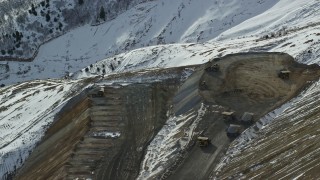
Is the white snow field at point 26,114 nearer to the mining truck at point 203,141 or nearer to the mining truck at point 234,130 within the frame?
the mining truck at point 203,141

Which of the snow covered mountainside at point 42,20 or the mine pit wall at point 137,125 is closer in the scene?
the mine pit wall at point 137,125

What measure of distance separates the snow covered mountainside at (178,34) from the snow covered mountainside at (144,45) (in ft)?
0.50

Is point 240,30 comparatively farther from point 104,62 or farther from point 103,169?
point 103,169

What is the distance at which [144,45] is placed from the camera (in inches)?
3157

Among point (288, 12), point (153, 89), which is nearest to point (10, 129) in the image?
point (153, 89)

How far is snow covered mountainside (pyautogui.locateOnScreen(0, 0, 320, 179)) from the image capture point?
48562 mm

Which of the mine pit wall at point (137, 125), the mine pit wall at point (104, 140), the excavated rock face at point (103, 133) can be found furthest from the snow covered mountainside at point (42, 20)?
the mine pit wall at point (137, 125)

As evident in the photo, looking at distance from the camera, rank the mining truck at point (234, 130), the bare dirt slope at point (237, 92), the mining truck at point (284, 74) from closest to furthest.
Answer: the bare dirt slope at point (237, 92), the mining truck at point (234, 130), the mining truck at point (284, 74)

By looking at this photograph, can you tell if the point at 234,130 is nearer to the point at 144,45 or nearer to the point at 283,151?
the point at 283,151

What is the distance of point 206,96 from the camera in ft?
138

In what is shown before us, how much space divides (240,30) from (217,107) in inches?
1253

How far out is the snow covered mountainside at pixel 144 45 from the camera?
1912 inches

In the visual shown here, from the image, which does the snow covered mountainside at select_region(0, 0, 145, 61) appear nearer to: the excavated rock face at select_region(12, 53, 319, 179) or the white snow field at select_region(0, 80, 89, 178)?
the white snow field at select_region(0, 80, 89, 178)

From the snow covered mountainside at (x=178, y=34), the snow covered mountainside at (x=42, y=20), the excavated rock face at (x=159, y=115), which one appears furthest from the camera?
the snow covered mountainside at (x=42, y=20)
